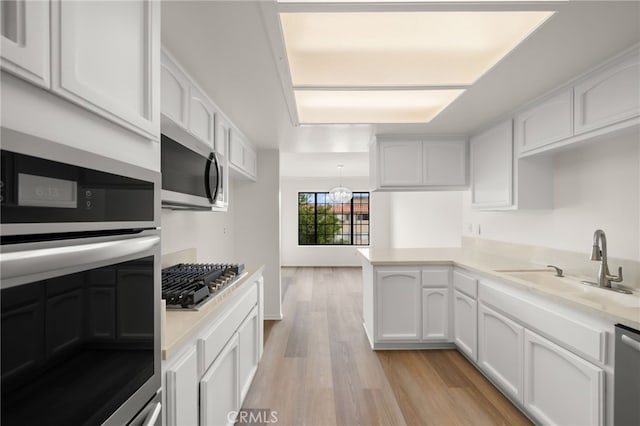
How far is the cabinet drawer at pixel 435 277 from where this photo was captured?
3191mm

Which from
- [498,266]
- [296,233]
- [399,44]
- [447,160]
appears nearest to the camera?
[399,44]

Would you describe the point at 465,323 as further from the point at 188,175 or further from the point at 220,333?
the point at 188,175

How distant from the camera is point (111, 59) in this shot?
28.2 inches

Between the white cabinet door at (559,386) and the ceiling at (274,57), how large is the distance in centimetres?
157

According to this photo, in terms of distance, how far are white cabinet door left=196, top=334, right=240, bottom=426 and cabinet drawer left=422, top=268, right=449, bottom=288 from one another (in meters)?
1.94

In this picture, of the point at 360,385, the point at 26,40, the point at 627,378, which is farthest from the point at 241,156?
the point at 627,378

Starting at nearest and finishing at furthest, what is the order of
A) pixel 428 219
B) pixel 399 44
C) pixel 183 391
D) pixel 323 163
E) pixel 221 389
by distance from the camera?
pixel 183 391 < pixel 221 389 < pixel 399 44 < pixel 428 219 < pixel 323 163

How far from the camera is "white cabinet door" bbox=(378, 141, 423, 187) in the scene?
353cm

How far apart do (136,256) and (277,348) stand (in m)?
2.83

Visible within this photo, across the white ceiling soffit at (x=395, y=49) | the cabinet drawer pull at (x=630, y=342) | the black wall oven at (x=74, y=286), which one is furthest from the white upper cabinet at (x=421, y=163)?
the black wall oven at (x=74, y=286)

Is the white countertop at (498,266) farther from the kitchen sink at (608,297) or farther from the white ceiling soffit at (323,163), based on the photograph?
the white ceiling soffit at (323,163)

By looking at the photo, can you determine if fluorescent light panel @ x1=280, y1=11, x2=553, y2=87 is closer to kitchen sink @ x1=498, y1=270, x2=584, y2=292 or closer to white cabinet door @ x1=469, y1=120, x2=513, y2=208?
white cabinet door @ x1=469, y1=120, x2=513, y2=208

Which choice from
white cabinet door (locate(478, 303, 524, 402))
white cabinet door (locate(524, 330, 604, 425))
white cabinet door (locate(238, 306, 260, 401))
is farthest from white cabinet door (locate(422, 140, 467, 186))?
white cabinet door (locate(238, 306, 260, 401))

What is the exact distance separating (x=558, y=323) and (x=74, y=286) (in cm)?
213
